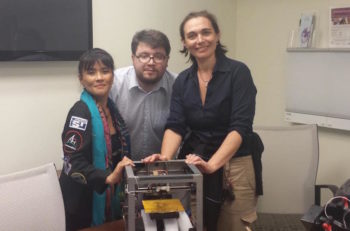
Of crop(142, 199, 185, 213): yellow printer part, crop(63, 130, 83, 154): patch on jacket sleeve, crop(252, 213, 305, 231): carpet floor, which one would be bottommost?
crop(252, 213, 305, 231): carpet floor

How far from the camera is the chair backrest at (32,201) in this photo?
1571 millimetres

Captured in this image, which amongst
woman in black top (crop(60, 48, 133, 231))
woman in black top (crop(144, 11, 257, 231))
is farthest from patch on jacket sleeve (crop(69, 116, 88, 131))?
woman in black top (crop(144, 11, 257, 231))

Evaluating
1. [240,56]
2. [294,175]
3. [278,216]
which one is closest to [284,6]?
[240,56]

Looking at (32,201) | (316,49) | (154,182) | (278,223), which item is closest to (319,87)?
(316,49)

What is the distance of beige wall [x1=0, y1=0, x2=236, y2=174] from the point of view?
2291 millimetres

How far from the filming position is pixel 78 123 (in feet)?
5.62

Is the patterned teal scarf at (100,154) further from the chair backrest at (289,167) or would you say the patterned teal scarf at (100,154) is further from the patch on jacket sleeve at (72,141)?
the chair backrest at (289,167)

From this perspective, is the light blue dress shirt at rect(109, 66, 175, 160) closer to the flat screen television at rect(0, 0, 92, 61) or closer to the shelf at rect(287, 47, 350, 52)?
the flat screen television at rect(0, 0, 92, 61)

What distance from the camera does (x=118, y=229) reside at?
63.9 inches

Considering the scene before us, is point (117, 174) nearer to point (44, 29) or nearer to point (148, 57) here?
point (148, 57)

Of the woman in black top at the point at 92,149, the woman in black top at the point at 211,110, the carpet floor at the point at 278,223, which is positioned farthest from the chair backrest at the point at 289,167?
the woman in black top at the point at 92,149

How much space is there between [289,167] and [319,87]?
0.63m

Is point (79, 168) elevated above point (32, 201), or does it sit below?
above

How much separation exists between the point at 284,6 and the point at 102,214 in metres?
2.09
